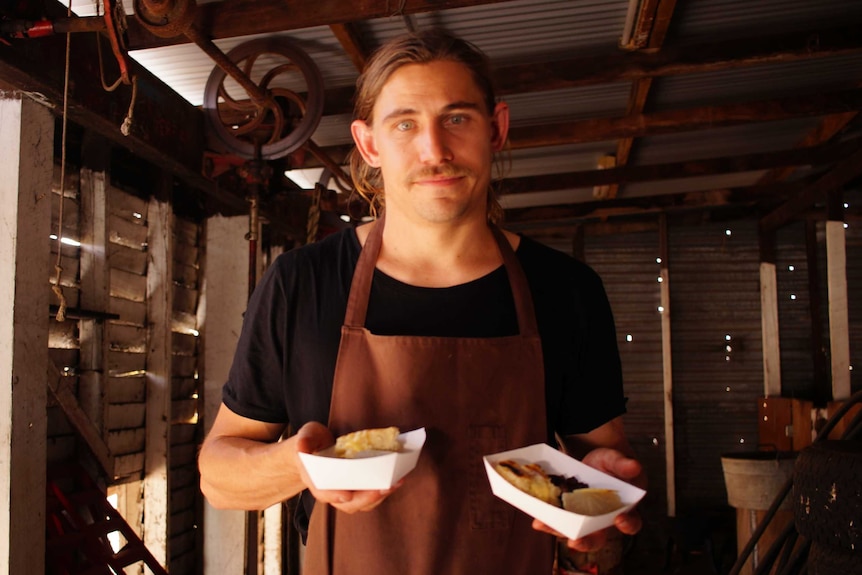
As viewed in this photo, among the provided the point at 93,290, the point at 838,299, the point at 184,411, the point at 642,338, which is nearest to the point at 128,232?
the point at 93,290

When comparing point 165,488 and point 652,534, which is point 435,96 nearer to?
point 165,488

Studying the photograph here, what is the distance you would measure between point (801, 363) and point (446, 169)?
766 centimetres

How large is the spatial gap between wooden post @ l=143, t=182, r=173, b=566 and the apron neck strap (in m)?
3.02

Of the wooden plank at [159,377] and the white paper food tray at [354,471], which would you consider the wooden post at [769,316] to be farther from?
the white paper food tray at [354,471]

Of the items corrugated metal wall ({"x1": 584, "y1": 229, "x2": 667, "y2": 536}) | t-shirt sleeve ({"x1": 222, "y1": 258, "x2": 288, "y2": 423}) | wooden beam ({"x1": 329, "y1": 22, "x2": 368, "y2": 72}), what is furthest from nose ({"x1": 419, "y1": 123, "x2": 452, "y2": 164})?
corrugated metal wall ({"x1": 584, "y1": 229, "x2": 667, "y2": 536})

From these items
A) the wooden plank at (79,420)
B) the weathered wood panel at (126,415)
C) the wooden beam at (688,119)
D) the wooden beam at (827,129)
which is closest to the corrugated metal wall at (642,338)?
the wooden beam at (827,129)

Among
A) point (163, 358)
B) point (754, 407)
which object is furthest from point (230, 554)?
point (754, 407)

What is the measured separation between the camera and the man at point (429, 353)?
180cm

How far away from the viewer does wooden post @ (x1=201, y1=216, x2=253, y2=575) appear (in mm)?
5254

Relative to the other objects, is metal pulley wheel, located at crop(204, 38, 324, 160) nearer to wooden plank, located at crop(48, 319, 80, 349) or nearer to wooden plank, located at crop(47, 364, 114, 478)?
wooden plank, located at crop(48, 319, 80, 349)

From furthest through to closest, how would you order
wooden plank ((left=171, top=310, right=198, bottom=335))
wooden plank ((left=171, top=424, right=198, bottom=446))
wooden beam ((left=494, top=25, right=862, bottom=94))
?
wooden plank ((left=171, top=310, right=198, bottom=335)) → wooden plank ((left=171, top=424, right=198, bottom=446)) → wooden beam ((left=494, top=25, right=862, bottom=94))

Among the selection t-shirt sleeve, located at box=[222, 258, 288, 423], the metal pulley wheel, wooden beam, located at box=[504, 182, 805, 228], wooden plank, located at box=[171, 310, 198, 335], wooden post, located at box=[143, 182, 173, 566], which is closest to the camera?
t-shirt sleeve, located at box=[222, 258, 288, 423]

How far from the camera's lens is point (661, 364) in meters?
8.73

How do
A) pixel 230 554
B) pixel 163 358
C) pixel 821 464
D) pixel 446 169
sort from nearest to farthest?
pixel 446 169 < pixel 821 464 < pixel 163 358 < pixel 230 554
